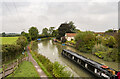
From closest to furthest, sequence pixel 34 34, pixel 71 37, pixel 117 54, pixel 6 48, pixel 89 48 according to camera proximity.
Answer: pixel 6 48, pixel 117 54, pixel 89 48, pixel 71 37, pixel 34 34

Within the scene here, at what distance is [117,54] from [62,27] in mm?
28741

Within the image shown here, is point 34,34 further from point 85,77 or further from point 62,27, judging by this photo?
point 85,77

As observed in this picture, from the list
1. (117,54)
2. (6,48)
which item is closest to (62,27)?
(117,54)

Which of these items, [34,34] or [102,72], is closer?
[102,72]

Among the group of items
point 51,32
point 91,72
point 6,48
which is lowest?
point 91,72

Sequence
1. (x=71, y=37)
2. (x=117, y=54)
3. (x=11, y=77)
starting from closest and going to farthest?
(x=11, y=77) < (x=117, y=54) < (x=71, y=37)

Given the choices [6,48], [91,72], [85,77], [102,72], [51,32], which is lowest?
[85,77]

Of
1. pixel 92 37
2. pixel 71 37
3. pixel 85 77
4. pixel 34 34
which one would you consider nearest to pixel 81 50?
pixel 92 37

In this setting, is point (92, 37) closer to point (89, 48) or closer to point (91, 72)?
point (89, 48)

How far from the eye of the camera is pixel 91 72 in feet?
25.5

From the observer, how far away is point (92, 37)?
17375 millimetres

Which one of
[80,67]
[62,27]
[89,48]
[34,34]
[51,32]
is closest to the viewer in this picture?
[80,67]

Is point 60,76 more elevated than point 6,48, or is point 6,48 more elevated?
point 6,48

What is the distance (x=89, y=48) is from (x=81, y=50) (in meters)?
1.77
